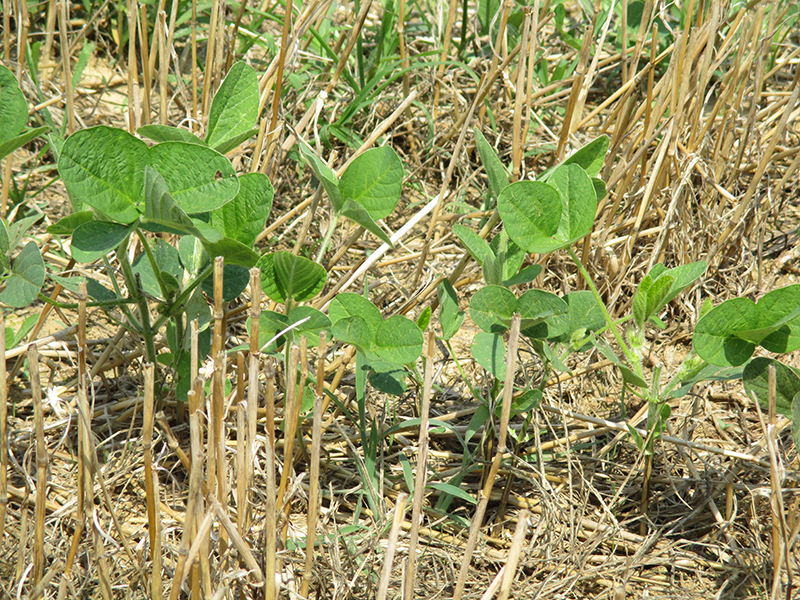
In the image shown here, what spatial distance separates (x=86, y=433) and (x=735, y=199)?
4.61 feet

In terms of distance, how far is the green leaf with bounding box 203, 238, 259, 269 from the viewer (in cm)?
97

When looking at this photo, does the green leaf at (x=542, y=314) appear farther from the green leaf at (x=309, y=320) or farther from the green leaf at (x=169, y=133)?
the green leaf at (x=169, y=133)

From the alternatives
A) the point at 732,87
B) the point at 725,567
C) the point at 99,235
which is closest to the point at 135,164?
the point at 99,235

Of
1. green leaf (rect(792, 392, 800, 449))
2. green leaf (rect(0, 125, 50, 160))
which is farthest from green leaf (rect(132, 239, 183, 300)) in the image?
green leaf (rect(792, 392, 800, 449))

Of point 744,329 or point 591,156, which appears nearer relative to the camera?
point 744,329

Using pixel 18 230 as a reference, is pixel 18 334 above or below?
below

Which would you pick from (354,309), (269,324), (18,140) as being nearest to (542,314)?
(354,309)

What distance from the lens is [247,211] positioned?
3.34 ft

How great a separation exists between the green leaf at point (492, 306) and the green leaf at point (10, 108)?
65 centimetres

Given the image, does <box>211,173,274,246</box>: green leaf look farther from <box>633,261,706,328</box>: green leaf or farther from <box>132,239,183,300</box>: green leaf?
<box>633,261,706,328</box>: green leaf

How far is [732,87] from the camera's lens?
1590 millimetres

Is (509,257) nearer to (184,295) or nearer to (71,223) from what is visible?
(184,295)

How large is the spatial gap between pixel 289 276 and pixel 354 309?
0.36 ft

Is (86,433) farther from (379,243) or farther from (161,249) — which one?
(379,243)
